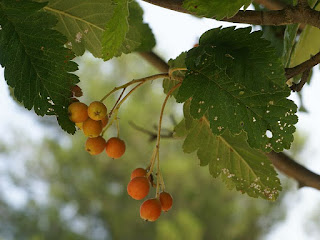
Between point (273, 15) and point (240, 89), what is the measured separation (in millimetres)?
70

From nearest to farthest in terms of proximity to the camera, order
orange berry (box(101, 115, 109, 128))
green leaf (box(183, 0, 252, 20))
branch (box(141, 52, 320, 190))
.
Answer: green leaf (box(183, 0, 252, 20)) → orange berry (box(101, 115, 109, 128)) → branch (box(141, 52, 320, 190))

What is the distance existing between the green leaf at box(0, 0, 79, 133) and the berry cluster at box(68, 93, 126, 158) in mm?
11

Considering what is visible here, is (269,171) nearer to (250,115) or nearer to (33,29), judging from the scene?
(250,115)

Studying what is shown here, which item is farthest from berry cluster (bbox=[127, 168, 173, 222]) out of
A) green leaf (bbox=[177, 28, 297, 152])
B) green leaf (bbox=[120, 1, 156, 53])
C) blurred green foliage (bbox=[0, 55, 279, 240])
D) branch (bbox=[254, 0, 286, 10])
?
blurred green foliage (bbox=[0, 55, 279, 240])

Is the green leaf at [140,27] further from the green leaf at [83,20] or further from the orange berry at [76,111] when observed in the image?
the orange berry at [76,111]

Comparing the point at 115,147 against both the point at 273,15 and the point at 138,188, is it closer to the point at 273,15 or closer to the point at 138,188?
the point at 138,188

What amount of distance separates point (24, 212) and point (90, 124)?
6.80 m

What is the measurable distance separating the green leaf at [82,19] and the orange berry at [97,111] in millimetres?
108

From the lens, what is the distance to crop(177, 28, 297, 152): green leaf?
0.39 m

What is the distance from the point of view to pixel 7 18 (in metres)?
0.41

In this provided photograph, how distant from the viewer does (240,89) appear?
41 cm

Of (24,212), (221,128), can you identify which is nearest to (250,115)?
(221,128)

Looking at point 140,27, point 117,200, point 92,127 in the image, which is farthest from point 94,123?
point 117,200

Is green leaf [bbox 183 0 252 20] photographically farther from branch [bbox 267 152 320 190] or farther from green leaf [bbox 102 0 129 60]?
branch [bbox 267 152 320 190]
